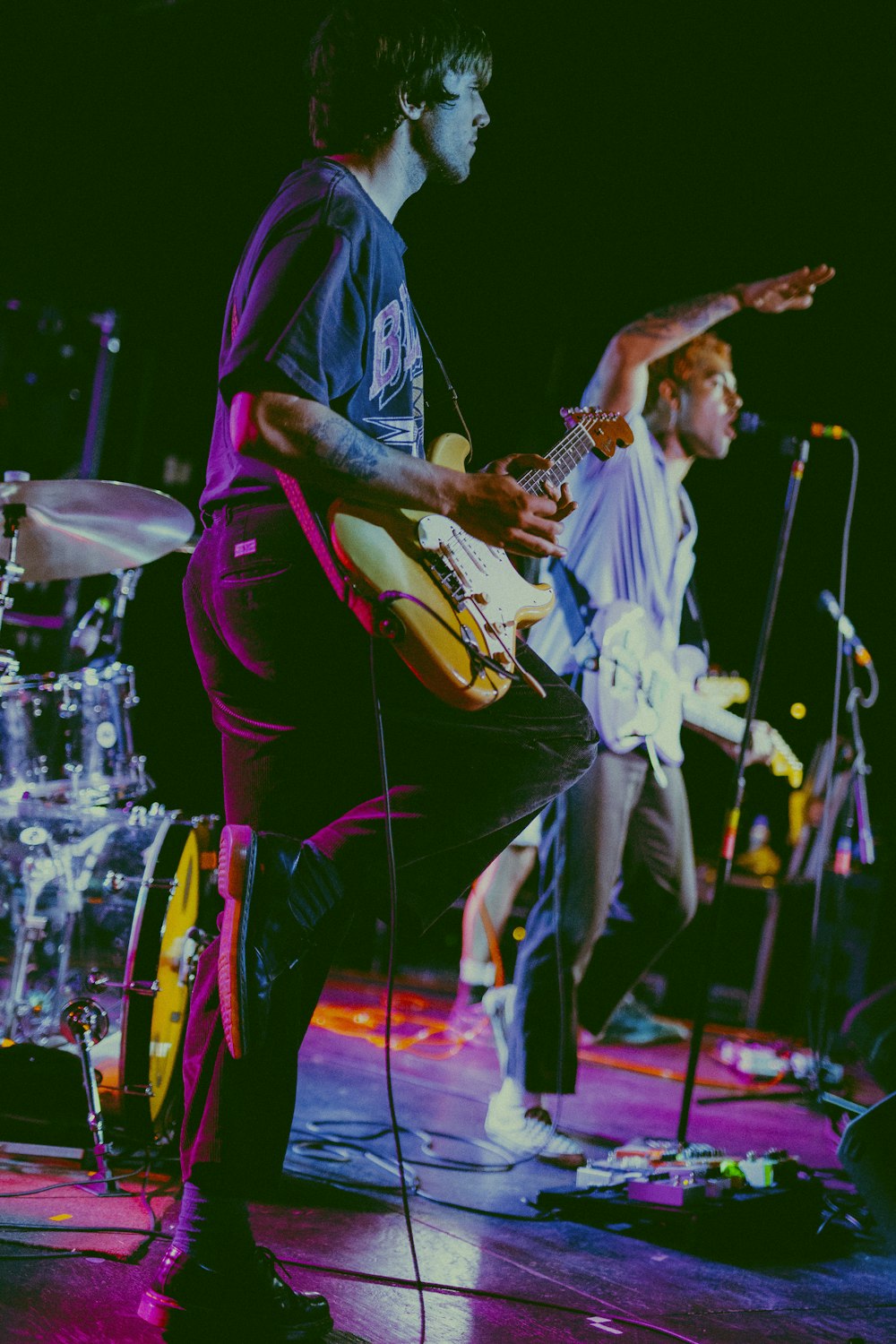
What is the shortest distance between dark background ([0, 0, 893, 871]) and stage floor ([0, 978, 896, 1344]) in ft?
13.6

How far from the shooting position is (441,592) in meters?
2.12

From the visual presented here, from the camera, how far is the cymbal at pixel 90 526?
331 cm

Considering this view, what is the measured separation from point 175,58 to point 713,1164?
18.8 ft

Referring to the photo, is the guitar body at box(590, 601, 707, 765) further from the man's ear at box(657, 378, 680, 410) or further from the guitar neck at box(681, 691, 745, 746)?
the man's ear at box(657, 378, 680, 410)

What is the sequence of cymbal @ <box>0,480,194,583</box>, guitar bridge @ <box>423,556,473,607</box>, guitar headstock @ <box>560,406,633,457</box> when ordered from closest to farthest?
guitar bridge @ <box>423,556,473,607</box> < guitar headstock @ <box>560,406,633,457</box> < cymbal @ <box>0,480,194,583</box>

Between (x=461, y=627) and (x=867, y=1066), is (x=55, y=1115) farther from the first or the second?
(x=867, y=1066)

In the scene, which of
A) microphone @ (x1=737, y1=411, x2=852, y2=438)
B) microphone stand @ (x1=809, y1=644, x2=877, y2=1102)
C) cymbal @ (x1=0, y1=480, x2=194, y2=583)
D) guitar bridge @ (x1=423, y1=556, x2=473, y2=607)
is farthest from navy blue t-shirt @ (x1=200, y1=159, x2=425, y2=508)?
microphone stand @ (x1=809, y1=644, x2=877, y2=1102)

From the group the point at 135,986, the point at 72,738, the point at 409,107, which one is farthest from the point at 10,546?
the point at 409,107

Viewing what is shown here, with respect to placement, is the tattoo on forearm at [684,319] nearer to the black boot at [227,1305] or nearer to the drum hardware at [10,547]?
the drum hardware at [10,547]

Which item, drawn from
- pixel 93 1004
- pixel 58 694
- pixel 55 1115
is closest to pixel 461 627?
pixel 93 1004

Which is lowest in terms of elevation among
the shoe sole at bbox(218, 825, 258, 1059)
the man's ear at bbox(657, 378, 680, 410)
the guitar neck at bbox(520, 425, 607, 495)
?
the shoe sole at bbox(218, 825, 258, 1059)

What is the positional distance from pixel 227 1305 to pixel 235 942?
0.59m

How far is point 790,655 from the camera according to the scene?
9.65 metres

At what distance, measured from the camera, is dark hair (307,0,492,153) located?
2252 millimetres
